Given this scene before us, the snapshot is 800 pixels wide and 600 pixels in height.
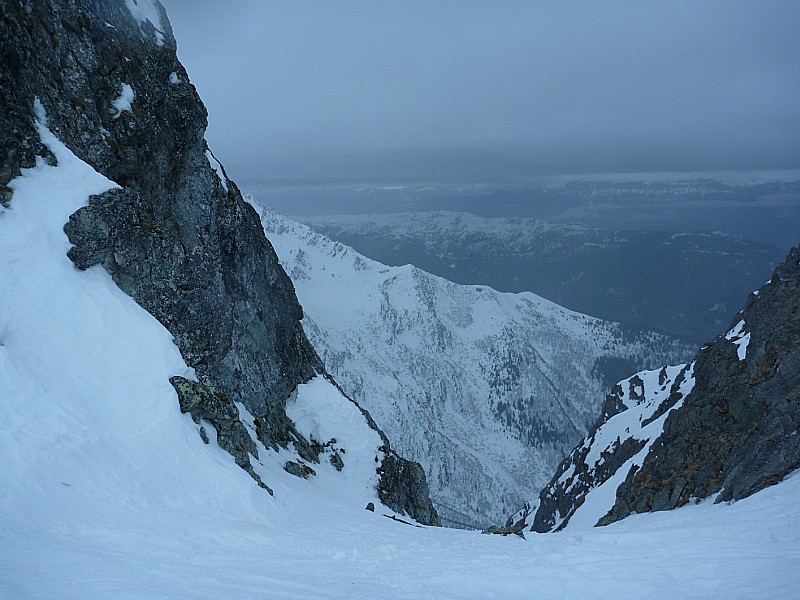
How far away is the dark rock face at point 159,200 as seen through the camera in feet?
63.6

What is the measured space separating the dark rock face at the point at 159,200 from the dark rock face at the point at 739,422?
20297mm

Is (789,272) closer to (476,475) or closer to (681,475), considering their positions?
(681,475)

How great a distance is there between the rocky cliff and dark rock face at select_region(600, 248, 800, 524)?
64 millimetres

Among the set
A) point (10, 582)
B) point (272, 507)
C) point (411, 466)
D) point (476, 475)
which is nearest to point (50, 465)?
point (10, 582)

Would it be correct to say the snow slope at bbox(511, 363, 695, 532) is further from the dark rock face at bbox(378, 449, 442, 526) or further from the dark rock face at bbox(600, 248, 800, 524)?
the dark rock face at bbox(378, 449, 442, 526)

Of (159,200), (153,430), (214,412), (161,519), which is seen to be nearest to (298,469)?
(214,412)

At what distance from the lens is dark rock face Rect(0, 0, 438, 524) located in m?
19.4

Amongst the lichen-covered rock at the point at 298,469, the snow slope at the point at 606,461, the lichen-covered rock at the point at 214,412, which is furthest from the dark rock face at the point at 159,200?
the snow slope at the point at 606,461

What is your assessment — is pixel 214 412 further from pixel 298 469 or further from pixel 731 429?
pixel 731 429

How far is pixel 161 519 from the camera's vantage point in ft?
36.8

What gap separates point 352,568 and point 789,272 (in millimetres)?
52849

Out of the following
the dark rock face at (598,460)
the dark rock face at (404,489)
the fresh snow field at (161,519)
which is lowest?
the dark rock face at (598,460)

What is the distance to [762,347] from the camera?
33.3 meters

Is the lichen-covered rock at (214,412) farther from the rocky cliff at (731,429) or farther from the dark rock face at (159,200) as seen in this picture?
the rocky cliff at (731,429)
